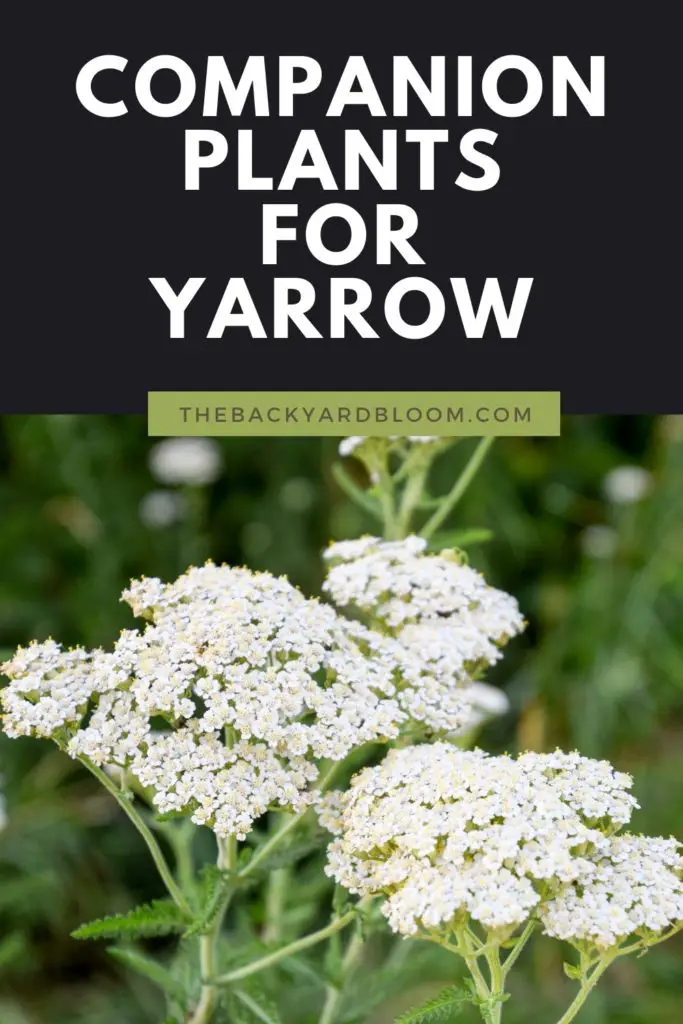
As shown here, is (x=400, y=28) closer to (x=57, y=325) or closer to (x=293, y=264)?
(x=293, y=264)

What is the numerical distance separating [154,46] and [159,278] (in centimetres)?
50

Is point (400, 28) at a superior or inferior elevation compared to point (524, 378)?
superior

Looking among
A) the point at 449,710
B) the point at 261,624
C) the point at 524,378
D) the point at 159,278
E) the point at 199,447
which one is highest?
the point at 199,447

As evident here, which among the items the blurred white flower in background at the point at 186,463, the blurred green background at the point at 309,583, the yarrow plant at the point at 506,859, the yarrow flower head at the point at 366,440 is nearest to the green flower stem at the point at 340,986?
the yarrow plant at the point at 506,859

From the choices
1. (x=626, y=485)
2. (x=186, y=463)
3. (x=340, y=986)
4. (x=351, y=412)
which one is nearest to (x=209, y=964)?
(x=340, y=986)

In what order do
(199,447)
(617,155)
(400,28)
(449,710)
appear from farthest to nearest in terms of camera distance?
(199,447) → (617,155) → (400,28) → (449,710)

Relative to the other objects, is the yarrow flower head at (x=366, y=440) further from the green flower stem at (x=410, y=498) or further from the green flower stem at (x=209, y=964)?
the green flower stem at (x=209, y=964)

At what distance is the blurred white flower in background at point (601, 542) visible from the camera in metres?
5.15

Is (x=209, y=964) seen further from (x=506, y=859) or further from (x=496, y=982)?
(x=506, y=859)

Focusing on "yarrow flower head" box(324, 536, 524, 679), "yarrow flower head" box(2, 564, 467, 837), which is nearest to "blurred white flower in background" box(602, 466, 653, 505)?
"yarrow flower head" box(324, 536, 524, 679)

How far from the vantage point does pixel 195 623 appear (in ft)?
5.63

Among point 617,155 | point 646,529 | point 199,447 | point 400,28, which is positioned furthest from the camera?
point 646,529

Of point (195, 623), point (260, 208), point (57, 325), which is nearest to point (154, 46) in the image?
point (260, 208)

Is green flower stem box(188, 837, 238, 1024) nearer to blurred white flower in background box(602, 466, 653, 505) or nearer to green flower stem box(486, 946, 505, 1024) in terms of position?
green flower stem box(486, 946, 505, 1024)
